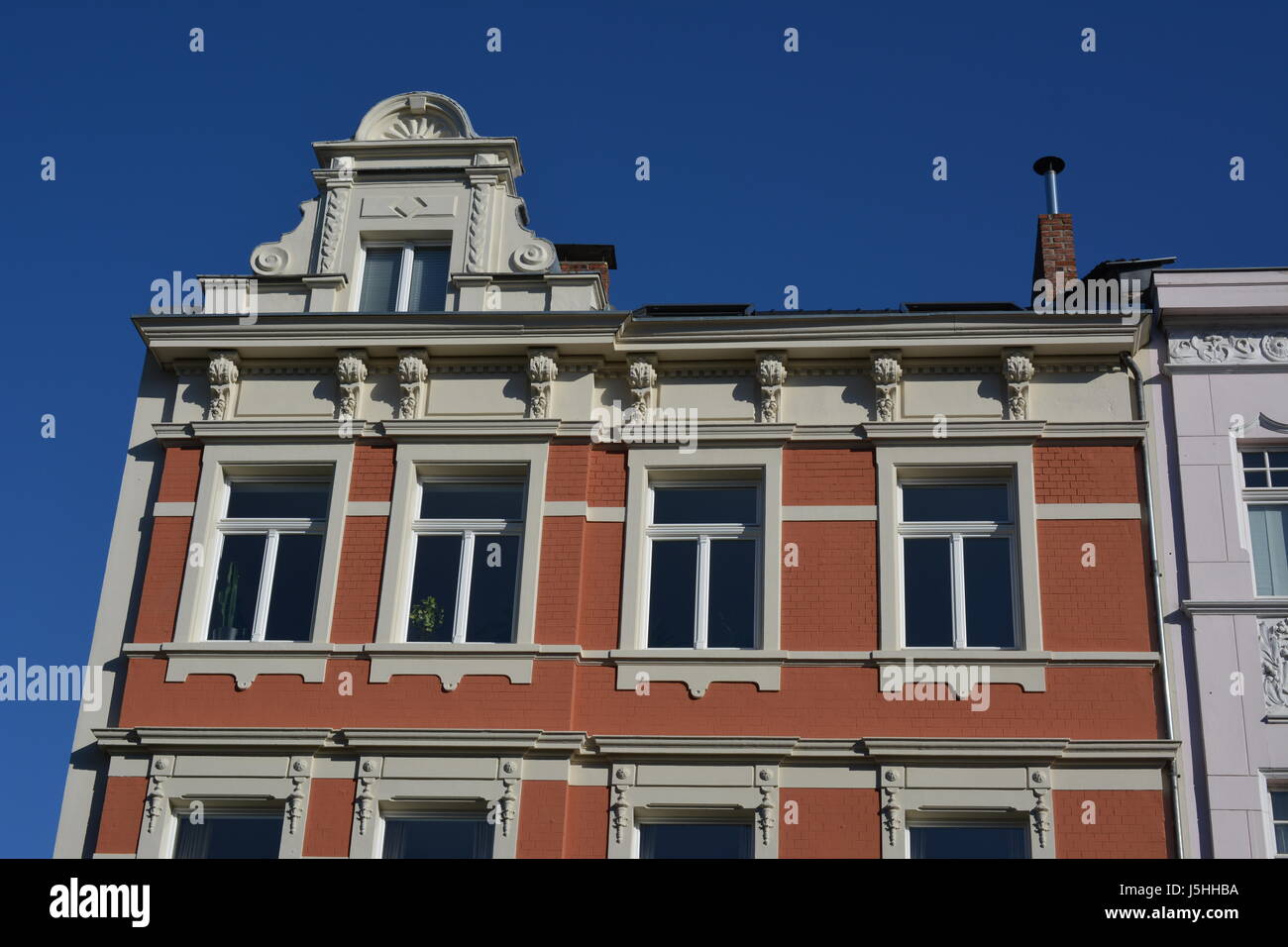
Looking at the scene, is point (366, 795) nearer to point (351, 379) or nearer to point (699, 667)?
point (699, 667)

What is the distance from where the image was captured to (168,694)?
16500 mm

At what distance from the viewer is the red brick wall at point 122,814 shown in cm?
1584

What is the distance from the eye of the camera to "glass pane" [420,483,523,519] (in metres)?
17.5

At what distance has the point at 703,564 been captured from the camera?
17.1m

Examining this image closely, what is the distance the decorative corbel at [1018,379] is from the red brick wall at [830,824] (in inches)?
170

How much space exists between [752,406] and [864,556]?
6.75 feet

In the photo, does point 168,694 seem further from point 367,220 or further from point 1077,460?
point 1077,460

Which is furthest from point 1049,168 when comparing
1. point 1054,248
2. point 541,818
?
point 541,818

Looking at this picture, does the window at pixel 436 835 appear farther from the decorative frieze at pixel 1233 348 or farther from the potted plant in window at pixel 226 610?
the decorative frieze at pixel 1233 348

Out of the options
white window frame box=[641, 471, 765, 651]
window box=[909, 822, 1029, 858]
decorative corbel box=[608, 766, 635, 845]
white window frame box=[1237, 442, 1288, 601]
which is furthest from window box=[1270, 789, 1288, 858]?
decorative corbel box=[608, 766, 635, 845]

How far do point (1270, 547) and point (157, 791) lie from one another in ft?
35.4

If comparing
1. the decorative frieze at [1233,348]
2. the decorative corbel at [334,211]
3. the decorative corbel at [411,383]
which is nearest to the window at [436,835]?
the decorative corbel at [411,383]
